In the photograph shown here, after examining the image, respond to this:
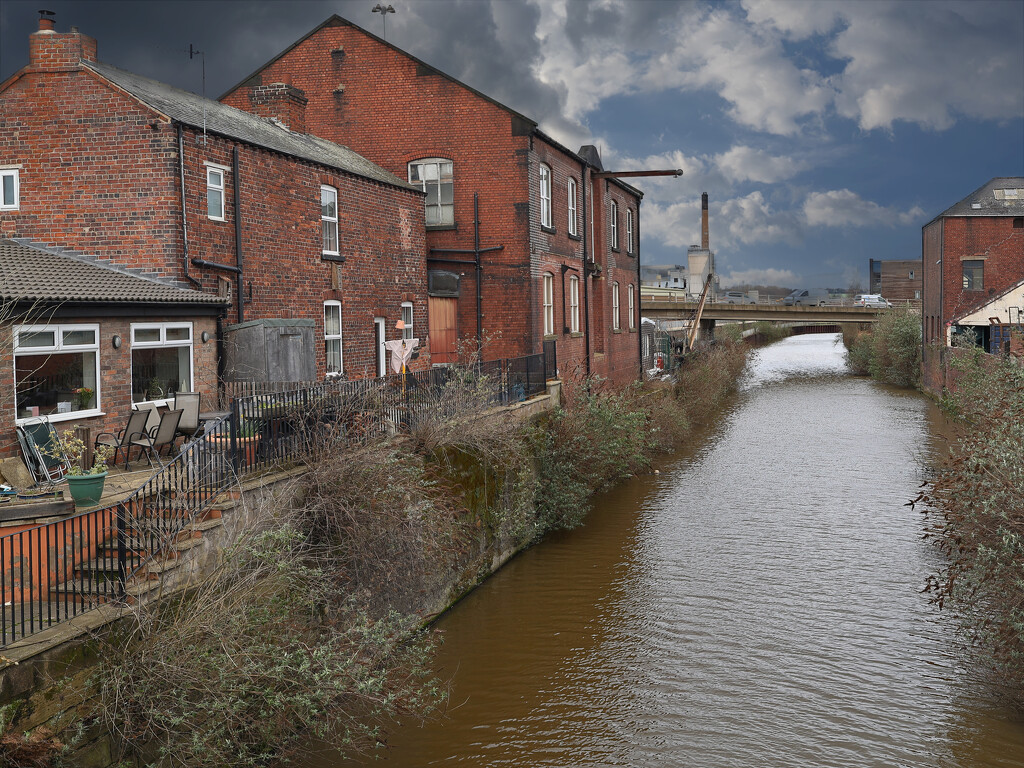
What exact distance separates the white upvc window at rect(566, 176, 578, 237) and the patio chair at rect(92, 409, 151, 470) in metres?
16.8

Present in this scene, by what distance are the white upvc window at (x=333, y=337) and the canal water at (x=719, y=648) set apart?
5.55 meters

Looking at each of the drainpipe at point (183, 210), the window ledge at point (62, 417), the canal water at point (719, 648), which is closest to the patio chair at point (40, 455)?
the window ledge at point (62, 417)

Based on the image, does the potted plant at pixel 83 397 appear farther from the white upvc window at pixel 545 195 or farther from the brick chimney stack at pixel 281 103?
the white upvc window at pixel 545 195

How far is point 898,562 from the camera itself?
1594cm

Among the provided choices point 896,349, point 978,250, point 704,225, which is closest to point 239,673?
point 978,250

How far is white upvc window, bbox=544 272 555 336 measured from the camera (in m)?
24.2

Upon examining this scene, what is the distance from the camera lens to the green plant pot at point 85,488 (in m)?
8.91

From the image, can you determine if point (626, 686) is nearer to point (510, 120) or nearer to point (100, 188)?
point (100, 188)

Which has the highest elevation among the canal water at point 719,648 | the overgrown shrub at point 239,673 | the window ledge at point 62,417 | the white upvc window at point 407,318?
the white upvc window at point 407,318

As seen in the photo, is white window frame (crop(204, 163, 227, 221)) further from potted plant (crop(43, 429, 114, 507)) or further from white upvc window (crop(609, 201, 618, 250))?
white upvc window (crop(609, 201, 618, 250))

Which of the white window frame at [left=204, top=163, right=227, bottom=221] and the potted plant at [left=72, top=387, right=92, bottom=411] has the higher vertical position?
the white window frame at [left=204, top=163, right=227, bottom=221]

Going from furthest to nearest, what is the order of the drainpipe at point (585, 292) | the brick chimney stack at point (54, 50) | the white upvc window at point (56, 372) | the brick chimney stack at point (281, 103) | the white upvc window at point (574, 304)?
the drainpipe at point (585, 292), the white upvc window at point (574, 304), the brick chimney stack at point (281, 103), the brick chimney stack at point (54, 50), the white upvc window at point (56, 372)

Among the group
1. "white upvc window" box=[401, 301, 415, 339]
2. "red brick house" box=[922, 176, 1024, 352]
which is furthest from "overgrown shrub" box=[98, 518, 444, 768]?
"red brick house" box=[922, 176, 1024, 352]

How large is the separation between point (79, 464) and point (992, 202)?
41532mm
